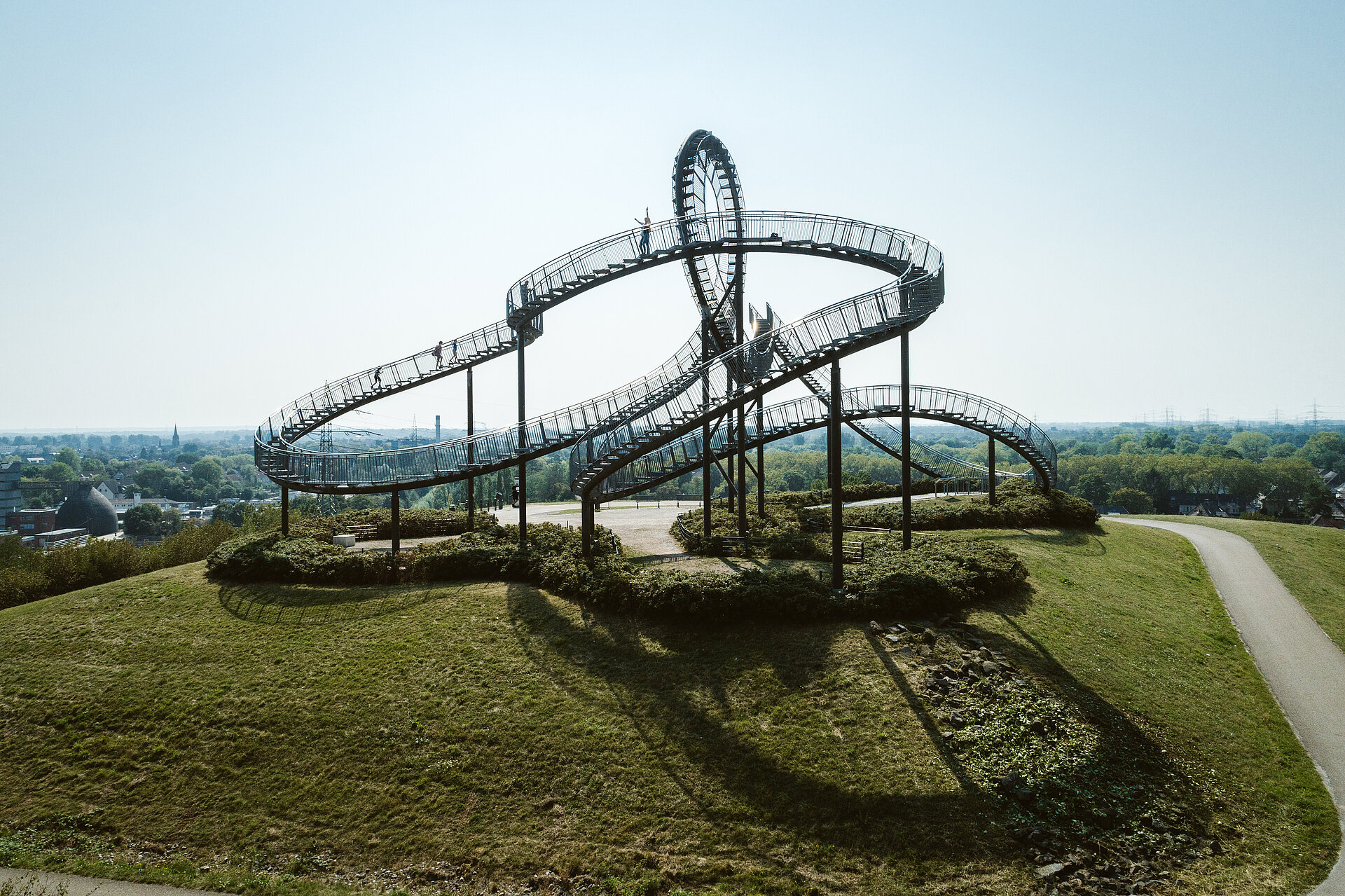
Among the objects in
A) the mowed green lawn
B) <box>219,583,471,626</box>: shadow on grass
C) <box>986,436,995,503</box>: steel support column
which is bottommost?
the mowed green lawn

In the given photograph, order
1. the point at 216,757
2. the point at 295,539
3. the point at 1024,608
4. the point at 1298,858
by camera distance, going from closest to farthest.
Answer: the point at 1298,858
the point at 216,757
the point at 1024,608
the point at 295,539

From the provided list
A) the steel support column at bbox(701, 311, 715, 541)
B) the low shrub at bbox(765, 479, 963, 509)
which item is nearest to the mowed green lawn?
the steel support column at bbox(701, 311, 715, 541)


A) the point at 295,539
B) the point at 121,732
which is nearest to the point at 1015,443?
the point at 295,539

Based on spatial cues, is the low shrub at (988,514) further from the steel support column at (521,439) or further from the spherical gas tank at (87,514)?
the spherical gas tank at (87,514)

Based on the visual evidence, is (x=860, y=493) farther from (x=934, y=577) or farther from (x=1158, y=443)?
(x=1158, y=443)

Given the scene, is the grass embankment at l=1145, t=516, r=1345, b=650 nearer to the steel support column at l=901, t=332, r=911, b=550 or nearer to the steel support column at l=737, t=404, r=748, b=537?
the steel support column at l=901, t=332, r=911, b=550

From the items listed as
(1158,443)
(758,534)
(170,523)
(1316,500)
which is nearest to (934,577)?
(758,534)

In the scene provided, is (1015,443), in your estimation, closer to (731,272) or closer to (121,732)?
(731,272)
